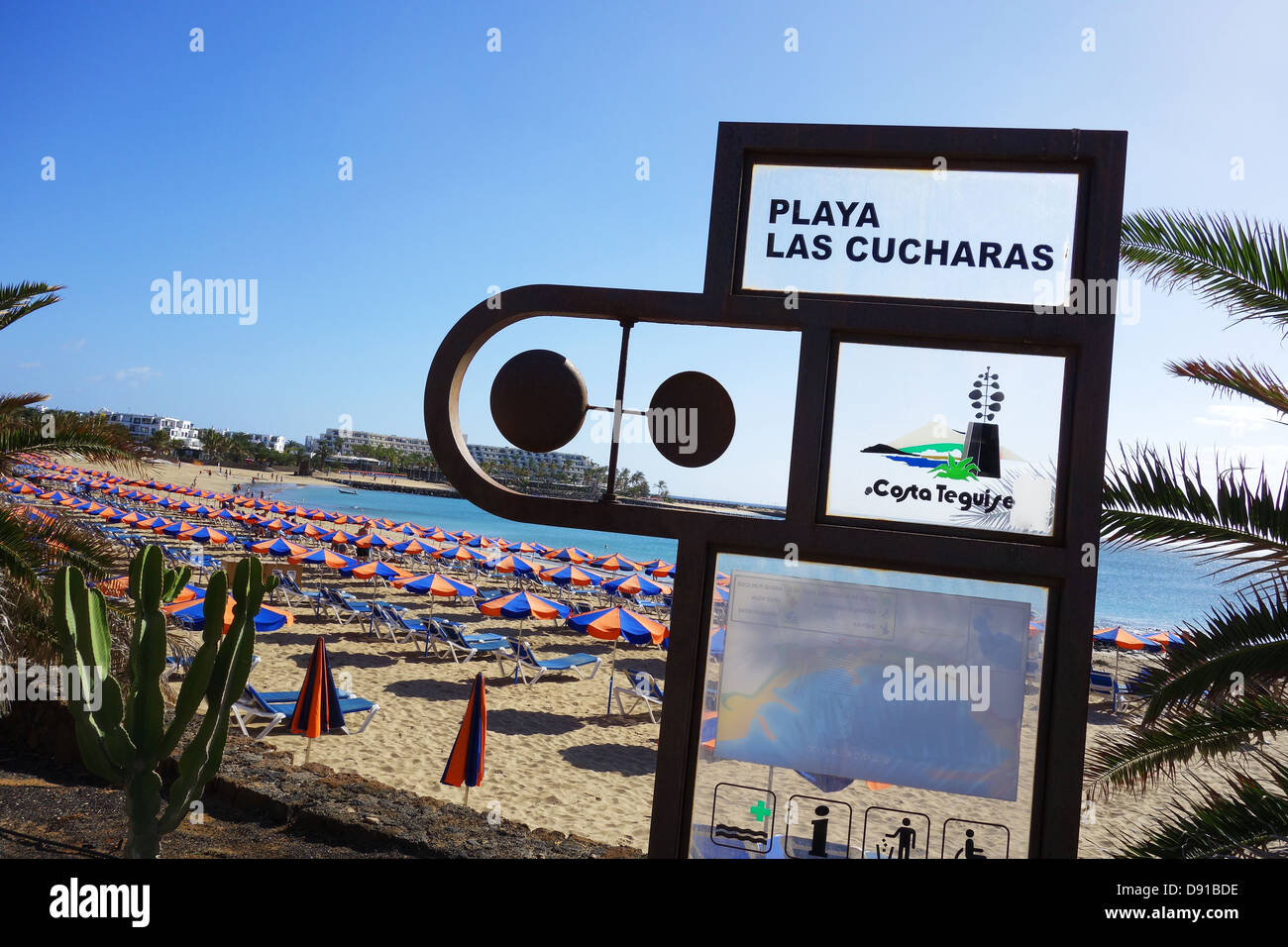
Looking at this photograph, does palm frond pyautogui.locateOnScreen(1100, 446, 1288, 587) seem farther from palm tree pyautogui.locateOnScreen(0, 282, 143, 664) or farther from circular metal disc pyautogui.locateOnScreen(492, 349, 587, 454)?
palm tree pyautogui.locateOnScreen(0, 282, 143, 664)

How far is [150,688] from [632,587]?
16.7 meters

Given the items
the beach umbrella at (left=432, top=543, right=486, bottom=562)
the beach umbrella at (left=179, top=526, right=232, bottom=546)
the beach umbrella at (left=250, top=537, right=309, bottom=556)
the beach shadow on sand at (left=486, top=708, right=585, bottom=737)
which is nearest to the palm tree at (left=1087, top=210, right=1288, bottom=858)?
the beach shadow on sand at (left=486, top=708, right=585, bottom=737)

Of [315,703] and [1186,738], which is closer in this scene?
[1186,738]

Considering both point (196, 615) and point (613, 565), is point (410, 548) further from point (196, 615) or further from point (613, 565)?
point (196, 615)

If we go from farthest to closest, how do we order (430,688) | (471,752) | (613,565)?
1. (613,565)
2. (430,688)
3. (471,752)

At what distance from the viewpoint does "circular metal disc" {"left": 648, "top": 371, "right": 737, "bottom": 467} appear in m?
4.38

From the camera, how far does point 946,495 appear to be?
4.04 meters

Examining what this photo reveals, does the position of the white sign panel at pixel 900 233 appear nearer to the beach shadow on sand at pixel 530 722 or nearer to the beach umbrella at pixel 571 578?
the beach shadow on sand at pixel 530 722

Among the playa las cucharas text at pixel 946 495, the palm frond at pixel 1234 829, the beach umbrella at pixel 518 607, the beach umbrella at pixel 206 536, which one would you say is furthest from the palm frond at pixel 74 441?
the beach umbrella at pixel 206 536

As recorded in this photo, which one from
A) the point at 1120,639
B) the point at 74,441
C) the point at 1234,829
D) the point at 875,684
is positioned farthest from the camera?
the point at 1120,639

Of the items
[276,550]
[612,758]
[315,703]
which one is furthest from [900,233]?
[276,550]

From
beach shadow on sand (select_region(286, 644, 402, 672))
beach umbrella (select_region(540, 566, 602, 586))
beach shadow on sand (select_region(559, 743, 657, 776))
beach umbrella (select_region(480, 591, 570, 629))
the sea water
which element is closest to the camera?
beach shadow on sand (select_region(559, 743, 657, 776))

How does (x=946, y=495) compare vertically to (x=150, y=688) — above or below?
above

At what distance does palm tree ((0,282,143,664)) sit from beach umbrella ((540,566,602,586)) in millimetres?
15411
